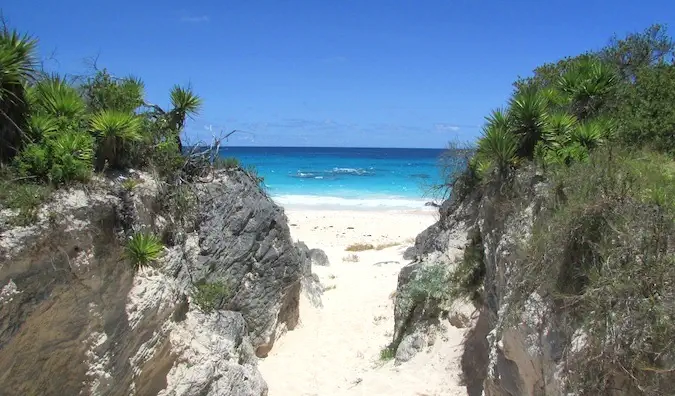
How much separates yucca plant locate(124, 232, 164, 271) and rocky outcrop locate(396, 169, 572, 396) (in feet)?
16.3

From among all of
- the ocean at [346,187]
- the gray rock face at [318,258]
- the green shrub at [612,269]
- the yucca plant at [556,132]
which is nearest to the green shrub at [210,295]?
the green shrub at [612,269]

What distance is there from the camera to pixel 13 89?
6.60 m

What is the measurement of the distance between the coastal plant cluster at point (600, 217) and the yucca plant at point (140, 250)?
16.4 ft

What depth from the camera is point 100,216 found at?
690cm

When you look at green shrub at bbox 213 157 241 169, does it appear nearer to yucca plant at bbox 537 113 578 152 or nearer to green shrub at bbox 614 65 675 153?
yucca plant at bbox 537 113 578 152

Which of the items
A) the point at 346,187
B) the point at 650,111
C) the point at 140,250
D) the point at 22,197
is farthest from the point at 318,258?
the point at 346,187

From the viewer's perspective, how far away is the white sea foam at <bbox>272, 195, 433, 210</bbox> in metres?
39.8

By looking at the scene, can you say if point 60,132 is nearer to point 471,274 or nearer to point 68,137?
point 68,137

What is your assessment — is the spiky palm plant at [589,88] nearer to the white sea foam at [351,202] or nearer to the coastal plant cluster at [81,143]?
the coastal plant cluster at [81,143]

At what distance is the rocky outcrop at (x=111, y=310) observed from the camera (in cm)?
605

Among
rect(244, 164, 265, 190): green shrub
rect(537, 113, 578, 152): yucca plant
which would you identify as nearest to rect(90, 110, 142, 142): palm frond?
rect(244, 164, 265, 190): green shrub

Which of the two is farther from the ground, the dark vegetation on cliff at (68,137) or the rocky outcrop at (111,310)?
the dark vegetation on cliff at (68,137)

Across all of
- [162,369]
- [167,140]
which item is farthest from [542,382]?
[167,140]

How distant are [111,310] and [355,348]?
22.1 ft
